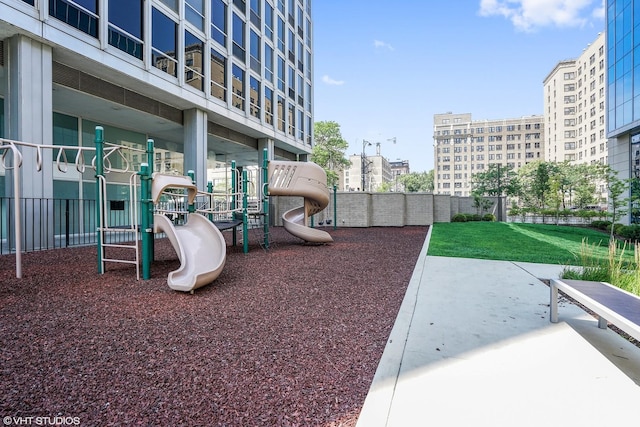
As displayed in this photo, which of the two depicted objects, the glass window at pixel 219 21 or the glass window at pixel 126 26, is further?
the glass window at pixel 219 21

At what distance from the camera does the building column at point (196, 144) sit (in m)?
16.1

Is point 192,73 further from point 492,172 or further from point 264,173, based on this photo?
point 492,172

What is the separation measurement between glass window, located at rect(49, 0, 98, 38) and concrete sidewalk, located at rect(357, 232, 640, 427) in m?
13.2

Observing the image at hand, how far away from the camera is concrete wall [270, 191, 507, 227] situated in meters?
20.0

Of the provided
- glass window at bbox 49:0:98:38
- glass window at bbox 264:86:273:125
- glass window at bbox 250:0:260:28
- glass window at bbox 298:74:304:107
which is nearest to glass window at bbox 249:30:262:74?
Result: glass window at bbox 250:0:260:28

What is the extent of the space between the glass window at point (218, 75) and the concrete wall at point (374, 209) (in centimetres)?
664

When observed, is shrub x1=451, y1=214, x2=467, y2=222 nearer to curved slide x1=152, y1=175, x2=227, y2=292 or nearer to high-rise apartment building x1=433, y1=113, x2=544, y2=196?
curved slide x1=152, y1=175, x2=227, y2=292

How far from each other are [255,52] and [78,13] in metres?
11.9

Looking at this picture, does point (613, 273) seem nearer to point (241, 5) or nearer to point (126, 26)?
point (126, 26)

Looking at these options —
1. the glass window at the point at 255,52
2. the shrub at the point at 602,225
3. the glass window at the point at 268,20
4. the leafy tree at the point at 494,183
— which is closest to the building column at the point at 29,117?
the glass window at the point at 255,52

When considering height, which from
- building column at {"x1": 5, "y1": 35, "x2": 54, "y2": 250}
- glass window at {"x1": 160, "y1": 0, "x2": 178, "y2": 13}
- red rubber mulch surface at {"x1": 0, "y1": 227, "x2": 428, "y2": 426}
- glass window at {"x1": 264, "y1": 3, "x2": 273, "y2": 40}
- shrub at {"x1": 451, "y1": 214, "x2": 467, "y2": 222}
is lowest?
red rubber mulch surface at {"x1": 0, "y1": 227, "x2": 428, "y2": 426}

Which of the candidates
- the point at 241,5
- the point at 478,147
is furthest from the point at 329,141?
the point at 478,147

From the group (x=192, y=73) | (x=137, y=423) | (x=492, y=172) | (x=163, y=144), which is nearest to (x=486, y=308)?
(x=137, y=423)

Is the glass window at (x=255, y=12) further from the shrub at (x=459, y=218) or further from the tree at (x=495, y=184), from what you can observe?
the tree at (x=495, y=184)
